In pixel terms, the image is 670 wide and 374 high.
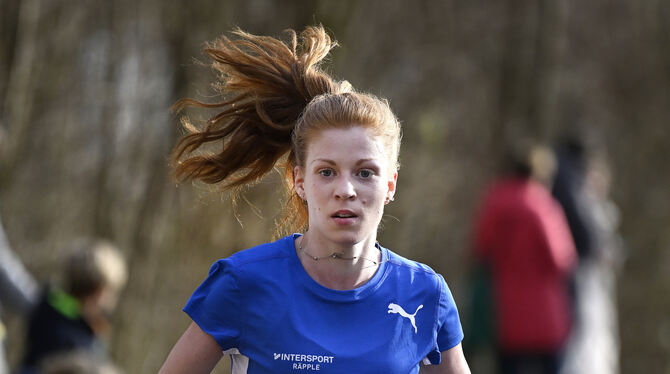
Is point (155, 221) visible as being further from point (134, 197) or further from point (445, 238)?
point (445, 238)

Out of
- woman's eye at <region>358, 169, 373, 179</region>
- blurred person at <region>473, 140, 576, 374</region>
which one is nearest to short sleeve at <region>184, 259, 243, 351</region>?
woman's eye at <region>358, 169, 373, 179</region>

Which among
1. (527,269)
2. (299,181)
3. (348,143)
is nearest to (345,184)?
(348,143)

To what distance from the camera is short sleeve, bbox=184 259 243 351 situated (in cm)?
304

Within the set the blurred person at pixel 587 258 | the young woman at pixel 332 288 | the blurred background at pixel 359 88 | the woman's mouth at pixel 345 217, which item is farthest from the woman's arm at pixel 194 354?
the blurred person at pixel 587 258

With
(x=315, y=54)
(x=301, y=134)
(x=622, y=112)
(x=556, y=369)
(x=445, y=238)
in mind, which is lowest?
(x=301, y=134)

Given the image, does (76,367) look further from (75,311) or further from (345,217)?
(345,217)

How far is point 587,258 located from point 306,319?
17.9 ft

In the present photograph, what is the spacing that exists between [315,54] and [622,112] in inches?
380

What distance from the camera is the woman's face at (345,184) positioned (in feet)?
10.2

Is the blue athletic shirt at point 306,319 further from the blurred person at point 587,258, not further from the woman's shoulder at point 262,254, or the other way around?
the blurred person at point 587,258

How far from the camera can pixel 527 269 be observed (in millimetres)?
7906

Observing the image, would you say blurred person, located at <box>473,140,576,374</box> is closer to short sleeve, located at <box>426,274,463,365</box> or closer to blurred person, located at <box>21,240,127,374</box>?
blurred person, located at <box>21,240,127,374</box>

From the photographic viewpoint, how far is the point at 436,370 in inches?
128

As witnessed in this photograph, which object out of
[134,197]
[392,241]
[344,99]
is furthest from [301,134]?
[392,241]
